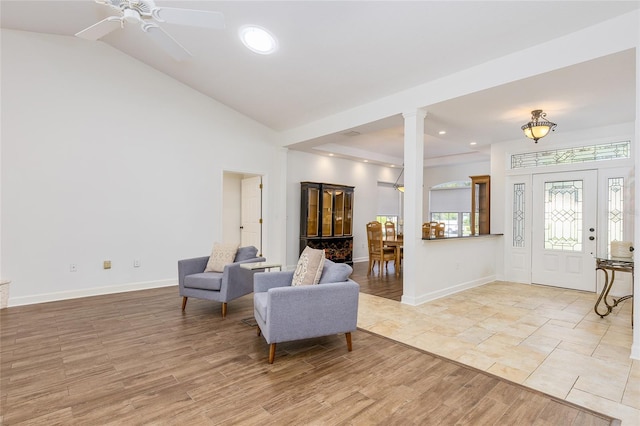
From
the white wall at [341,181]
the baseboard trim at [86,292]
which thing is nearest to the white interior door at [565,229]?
the white wall at [341,181]

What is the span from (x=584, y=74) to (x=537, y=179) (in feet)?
9.71

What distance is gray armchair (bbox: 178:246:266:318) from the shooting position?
3.87 metres

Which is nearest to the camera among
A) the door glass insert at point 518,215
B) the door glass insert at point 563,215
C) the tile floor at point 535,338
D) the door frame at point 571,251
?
the tile floor at point 535,338

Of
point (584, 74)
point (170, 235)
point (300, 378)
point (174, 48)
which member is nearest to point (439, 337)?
point (300, 378)

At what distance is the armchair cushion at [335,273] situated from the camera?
2941mm

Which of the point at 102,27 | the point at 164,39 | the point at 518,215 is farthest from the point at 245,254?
the point at 518,215

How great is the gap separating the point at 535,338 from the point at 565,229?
3342mm

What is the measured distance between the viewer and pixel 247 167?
6609 millimetres

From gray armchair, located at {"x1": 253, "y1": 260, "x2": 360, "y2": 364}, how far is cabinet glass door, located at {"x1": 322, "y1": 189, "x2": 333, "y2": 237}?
4.39 m

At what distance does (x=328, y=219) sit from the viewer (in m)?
7.52

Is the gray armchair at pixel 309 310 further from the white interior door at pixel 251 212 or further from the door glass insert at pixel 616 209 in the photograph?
the door glass insert at pixel 616 209

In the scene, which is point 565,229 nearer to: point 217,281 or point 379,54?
point 379,54

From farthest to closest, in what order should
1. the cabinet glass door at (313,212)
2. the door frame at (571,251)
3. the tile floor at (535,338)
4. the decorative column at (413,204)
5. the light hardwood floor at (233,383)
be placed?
the cabinet glass door at (313,212) < the door frame at (571,251) < the decorative column at (413,204) < the tile floor at (535,338) < the light hardwood floor at (233,383)

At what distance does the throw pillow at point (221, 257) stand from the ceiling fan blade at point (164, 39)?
2.39 meters
